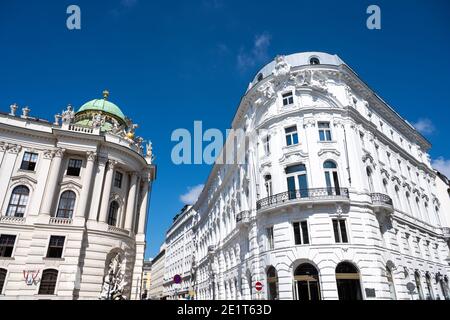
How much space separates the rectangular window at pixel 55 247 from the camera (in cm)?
2747

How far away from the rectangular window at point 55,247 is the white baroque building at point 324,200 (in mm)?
18302

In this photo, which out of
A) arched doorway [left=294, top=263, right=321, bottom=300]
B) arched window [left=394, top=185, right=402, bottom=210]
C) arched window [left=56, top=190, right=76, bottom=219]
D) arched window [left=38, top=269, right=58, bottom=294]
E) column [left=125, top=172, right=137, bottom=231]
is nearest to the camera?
arched doorway [left=294, top=263, right=321, bottom=300]

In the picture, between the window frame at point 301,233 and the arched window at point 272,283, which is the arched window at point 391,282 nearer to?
the window frame at point 301,233

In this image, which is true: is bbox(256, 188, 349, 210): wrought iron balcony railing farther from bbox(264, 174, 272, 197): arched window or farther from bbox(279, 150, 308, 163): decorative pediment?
bbox(279, 150, 308, 163): decorative pediment

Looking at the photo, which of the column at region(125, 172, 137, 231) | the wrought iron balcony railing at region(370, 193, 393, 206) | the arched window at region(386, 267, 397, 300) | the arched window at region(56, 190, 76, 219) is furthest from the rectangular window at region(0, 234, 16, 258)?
the arched window at region(386, 267, 397, 300)

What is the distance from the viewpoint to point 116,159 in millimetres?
33844

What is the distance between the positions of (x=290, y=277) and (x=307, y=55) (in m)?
24.1

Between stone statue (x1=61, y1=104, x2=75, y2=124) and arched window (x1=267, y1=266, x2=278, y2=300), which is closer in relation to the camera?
arched window (x1=267, y1=266, x2=278, y2=300)

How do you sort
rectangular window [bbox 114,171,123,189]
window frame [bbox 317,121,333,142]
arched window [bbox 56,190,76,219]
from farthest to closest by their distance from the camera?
1. rectangular window [bbox 114,171,123,189]
2. arched window [bbox 56,190,76,219]
3. window frame [bbox 317,121,333,142]

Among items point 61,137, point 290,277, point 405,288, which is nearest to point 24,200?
point 61,137

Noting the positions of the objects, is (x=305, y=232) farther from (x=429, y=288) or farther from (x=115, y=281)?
(x=115, y=281)

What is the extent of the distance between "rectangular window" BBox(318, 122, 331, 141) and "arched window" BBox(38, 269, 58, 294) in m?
29.3

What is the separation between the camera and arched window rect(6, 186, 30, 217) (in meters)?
28.8

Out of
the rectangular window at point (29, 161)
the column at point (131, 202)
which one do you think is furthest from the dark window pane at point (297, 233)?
the rectangular window at point (29, 161)
